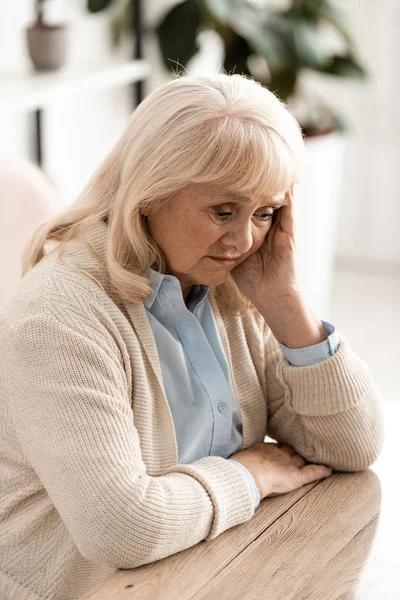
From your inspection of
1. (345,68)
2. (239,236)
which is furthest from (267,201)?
(345,68)

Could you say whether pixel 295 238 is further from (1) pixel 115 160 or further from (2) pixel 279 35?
(2) pixel 279 35

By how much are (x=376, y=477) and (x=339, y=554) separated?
0.93 ft

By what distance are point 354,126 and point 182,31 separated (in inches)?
65.9

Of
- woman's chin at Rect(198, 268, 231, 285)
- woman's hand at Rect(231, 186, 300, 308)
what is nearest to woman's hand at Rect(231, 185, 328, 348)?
woman's hand at Rect(231, 186, 300, 308)

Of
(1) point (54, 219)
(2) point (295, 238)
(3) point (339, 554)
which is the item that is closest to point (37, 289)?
(1) point (54, 219)

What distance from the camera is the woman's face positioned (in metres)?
1.49

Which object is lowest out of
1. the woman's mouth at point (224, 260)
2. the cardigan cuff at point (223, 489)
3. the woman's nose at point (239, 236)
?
the cardigan cuff at point (223, 489)

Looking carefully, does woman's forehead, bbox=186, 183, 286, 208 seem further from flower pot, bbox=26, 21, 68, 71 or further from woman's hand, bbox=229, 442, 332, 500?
flower pot, bbox=26, 21, 68, 71

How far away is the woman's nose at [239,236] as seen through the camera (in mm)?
1529

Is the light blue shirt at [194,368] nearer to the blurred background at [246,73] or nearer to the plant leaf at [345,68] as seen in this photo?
the blurred background at [246,73]

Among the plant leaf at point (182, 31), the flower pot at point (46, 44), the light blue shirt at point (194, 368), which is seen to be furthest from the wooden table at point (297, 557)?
the plant leaf at point (182, 31)

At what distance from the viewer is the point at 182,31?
3.42 m

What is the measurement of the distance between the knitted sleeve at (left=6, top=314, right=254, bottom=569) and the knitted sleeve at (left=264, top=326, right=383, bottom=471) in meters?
0.27

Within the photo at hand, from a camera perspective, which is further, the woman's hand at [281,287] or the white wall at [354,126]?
the white wall at [354,126]
